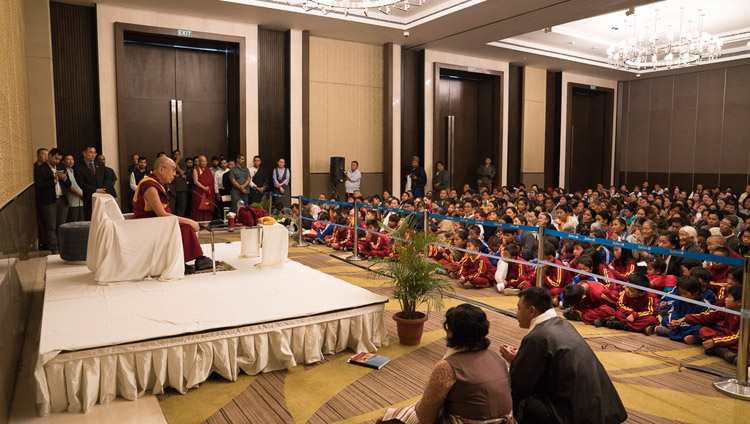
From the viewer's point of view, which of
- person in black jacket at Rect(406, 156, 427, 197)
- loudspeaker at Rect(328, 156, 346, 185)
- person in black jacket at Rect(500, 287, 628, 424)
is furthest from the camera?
person in black jacket at Rect(406, 156, 427, 197)

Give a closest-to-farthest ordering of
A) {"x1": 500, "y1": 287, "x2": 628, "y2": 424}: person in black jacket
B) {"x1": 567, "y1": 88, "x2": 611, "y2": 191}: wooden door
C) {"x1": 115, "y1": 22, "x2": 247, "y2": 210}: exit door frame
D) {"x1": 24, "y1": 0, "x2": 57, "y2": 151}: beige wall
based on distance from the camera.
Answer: {"x1": 500, "y1": 287, "x2": 628, "y2": 424}: person in black jacket, {"x1": 24, "y1": 0, "x2": 57, "y2": 151}: beige wall, {"x1": 115, "y1": 22, "x2": 247, "y2": 210}: exit door frame, {"x1": 567, "y1": 88, "x2": 611, "y2": 191}: wooden door

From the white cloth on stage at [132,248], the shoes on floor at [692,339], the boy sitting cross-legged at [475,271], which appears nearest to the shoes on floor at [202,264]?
the white cloth on stage at [132,248]

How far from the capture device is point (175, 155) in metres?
A: 9.81

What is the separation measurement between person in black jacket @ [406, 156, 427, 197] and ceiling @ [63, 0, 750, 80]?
2.80 metres

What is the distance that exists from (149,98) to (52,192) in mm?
3403

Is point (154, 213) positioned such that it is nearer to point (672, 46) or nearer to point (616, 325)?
point (616, 325)

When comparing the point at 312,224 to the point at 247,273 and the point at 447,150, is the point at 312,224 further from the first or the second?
the point at 447,150

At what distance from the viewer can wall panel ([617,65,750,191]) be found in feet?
49.1

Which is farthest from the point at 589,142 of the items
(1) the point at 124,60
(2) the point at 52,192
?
(2) the point at 52,192

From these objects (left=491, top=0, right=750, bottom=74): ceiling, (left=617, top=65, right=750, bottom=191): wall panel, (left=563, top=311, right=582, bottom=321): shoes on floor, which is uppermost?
(left=491, top=0, right=750, bottom=74): ceiling

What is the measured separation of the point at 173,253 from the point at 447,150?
9.86 meters

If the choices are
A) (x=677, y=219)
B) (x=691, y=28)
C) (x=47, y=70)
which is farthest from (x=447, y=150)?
(x=47, y=70)

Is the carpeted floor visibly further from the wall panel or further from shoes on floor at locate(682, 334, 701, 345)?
the wall panel

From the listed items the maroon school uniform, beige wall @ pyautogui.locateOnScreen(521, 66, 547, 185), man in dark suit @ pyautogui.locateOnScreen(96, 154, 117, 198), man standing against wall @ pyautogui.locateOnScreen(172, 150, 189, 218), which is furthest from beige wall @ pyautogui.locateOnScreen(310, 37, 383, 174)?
the maroon school uniform
